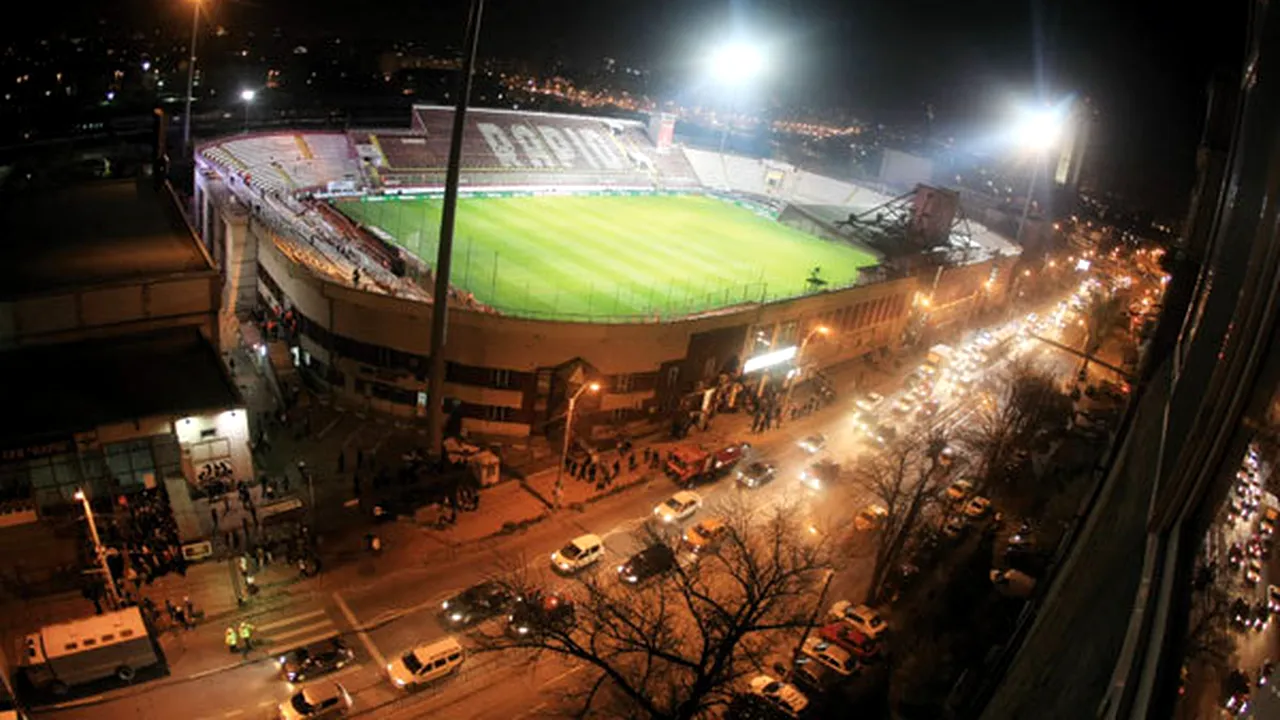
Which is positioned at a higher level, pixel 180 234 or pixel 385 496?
pixel 180 234

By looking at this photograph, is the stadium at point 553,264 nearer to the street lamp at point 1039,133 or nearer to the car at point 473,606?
the street lamp at point 1039,133

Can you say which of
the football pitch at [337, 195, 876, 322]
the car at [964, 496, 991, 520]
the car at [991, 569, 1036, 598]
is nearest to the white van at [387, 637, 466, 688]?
the car at [991, 569, 1036, 598]

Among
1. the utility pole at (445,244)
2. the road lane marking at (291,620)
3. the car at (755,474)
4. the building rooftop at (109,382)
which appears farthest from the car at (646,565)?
the building rooftop at (109,382)

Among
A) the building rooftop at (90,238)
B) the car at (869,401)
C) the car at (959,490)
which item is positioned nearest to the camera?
the building rooftop at (90,238)

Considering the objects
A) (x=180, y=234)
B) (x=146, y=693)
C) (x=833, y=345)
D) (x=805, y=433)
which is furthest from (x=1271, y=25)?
(x=833, y=345)

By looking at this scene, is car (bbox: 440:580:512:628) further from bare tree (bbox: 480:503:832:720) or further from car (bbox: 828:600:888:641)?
car (bbox: 828:600:888:641)

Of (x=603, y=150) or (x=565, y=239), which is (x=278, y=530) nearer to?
(x=565, y=239)
